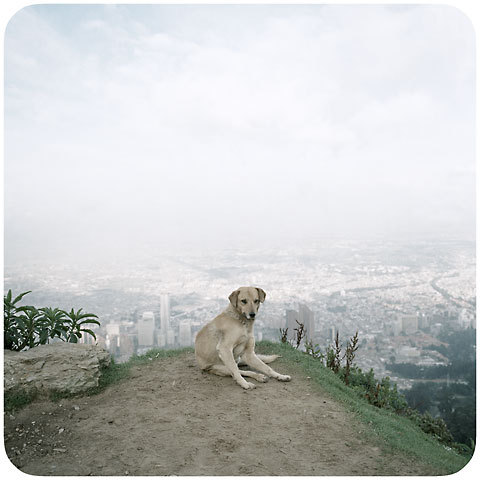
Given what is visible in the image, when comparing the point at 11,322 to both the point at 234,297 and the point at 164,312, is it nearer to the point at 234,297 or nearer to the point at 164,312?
the point at 234,297

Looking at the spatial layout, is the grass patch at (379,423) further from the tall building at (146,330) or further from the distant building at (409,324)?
the distant building at (409,324)

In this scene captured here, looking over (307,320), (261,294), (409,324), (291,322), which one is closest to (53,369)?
(261,294)

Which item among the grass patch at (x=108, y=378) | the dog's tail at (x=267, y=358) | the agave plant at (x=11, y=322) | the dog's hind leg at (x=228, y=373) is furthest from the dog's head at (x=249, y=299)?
the agave plant at (x=11, y=322)

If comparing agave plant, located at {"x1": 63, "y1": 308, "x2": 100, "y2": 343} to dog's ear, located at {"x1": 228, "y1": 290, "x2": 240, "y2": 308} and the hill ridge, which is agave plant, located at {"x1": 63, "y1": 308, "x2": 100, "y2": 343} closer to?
the hill ridge

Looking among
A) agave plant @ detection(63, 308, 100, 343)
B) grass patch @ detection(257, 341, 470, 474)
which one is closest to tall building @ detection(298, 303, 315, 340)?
grass patch @ detection(257, 341, 470, 474)

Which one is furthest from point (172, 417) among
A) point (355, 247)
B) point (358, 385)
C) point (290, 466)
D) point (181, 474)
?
point (355, 247)

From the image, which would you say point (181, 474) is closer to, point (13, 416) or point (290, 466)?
point (290, 466)

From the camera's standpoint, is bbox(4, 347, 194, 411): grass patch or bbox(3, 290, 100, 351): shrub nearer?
bbox(4, 347, 194, 411): grass patch
